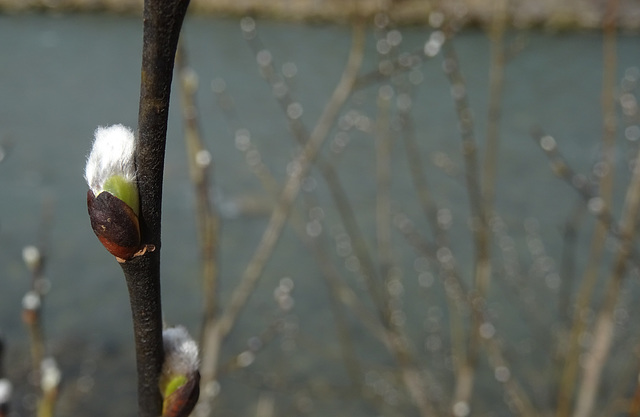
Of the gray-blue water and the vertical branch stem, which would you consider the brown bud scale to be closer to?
the vertical branch stem

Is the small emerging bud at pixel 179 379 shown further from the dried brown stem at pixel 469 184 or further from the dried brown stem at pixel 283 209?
the dried brown stem at pixel 469 184

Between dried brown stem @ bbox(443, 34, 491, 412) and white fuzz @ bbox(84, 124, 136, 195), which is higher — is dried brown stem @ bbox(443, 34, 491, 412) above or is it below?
below

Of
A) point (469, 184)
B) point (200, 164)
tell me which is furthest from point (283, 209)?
point (469, 184)

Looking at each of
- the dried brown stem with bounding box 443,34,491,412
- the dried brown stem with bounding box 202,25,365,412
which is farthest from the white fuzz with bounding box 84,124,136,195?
the dried brown stem with bounding box 443,34,491,412

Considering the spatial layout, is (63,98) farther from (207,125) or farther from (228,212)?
(228,212)

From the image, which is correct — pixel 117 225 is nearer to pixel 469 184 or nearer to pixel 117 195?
pixel 117 195

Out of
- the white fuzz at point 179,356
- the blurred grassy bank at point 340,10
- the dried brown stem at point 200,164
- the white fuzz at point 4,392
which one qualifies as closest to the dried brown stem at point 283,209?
the dried brown stem at point 200,164
